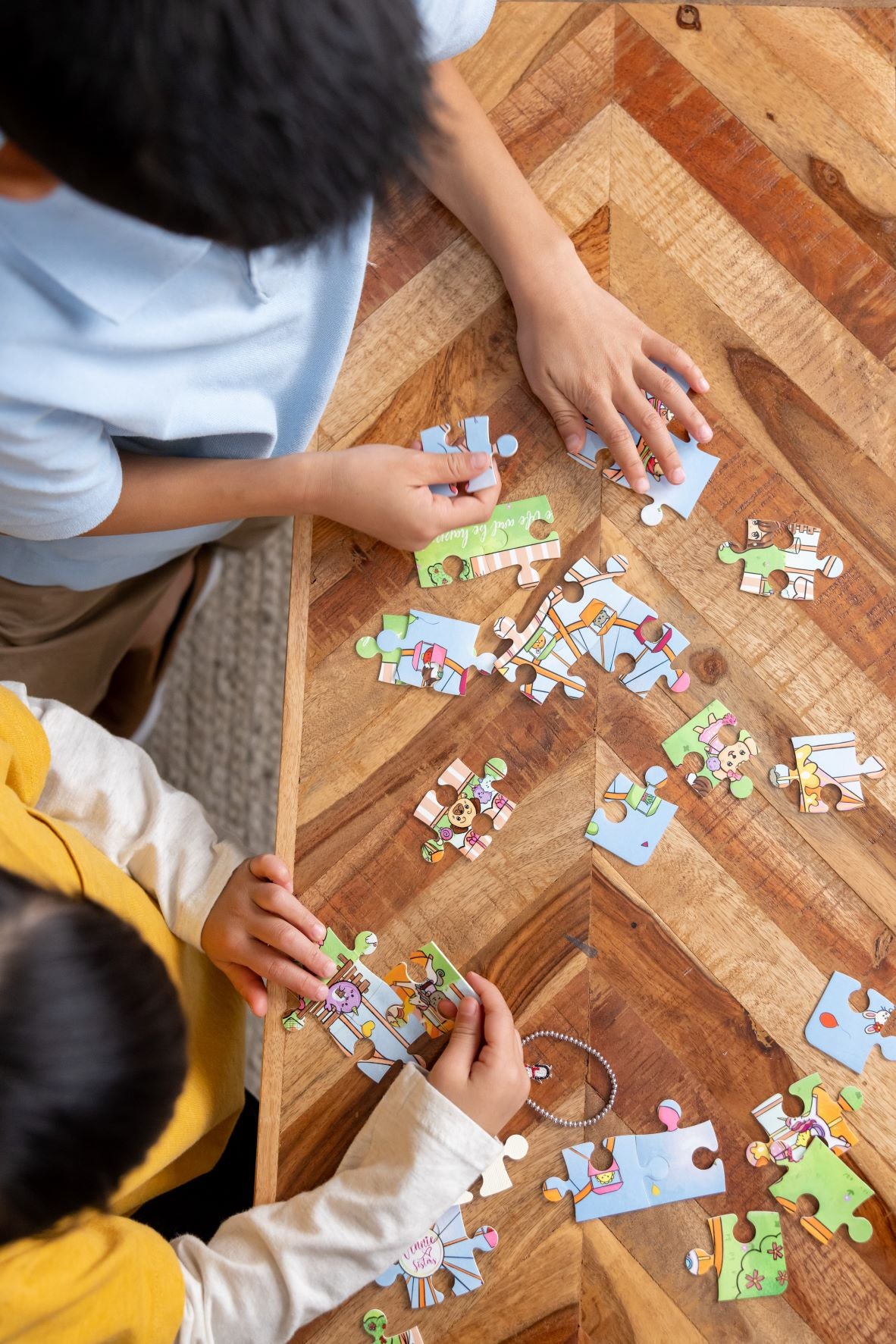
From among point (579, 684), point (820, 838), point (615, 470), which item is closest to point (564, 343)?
point (615, 470)

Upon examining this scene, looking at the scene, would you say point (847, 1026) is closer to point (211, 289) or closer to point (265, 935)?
point (265, 935)

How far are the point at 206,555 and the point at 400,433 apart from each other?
1.54 ft

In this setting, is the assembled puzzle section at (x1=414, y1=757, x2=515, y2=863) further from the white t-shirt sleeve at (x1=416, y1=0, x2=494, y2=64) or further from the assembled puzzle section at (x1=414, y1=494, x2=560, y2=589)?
the white t-shirt sleeve at (x1=416, y1=0, x2=494, y2=64)

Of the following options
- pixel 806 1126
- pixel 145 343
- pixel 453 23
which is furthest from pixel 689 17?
pixel 806 1126

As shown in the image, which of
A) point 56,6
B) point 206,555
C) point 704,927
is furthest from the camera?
point 206,555

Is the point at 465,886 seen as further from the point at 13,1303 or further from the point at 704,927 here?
the point at 13,1303

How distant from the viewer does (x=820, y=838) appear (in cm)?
87

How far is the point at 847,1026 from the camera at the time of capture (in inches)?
32.9

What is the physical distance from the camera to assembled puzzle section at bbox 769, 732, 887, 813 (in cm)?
87

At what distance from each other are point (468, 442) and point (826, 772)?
45cm

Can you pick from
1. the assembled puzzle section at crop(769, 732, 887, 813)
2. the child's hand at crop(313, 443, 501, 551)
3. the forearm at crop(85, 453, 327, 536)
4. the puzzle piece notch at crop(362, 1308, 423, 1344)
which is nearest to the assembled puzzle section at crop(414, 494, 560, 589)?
the child's hand at crop(313, 443, 501, 551)

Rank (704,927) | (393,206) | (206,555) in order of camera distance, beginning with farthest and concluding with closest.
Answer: (206,555) → (704,927) → (393,206)

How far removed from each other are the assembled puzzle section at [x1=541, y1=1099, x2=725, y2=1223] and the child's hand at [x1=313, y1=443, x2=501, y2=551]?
563mm

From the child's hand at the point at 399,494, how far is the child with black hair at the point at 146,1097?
0.32 metres
